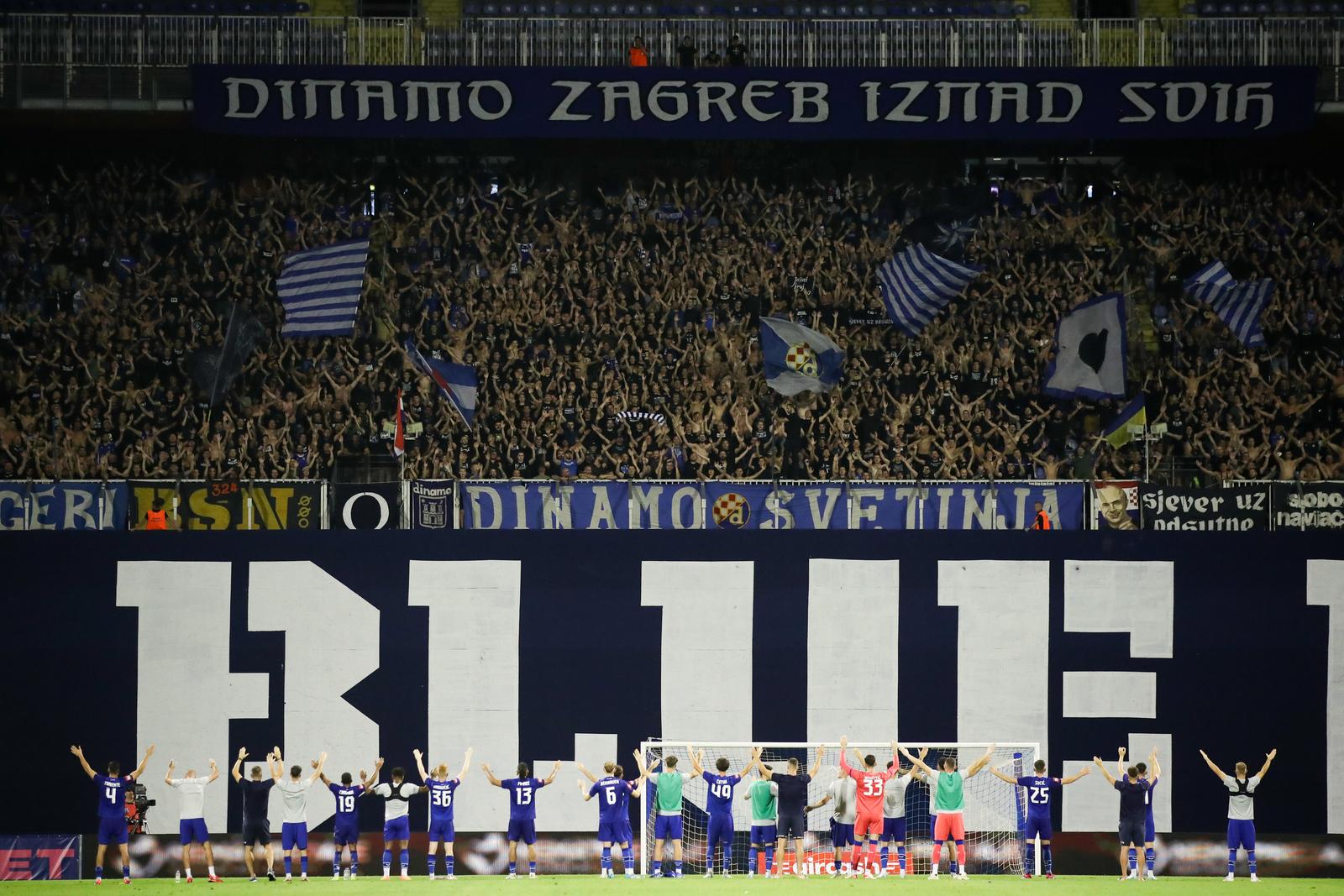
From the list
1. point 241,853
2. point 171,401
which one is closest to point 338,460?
point 171,401

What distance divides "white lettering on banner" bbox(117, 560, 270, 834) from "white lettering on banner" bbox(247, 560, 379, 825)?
495 mm

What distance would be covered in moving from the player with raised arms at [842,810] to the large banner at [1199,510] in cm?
643

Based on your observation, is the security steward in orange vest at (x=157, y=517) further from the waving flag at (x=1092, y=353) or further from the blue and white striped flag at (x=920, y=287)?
the waving flag at (x=1092, y=353)

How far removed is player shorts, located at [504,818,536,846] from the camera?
70.2 feet

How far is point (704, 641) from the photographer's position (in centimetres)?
2375

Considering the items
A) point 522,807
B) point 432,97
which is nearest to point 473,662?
point 522,807

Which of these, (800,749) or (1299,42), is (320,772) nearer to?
(800,749)

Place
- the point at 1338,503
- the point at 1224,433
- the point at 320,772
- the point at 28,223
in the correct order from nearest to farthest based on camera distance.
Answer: the point at 320,772
the point at 1338,503
the point at 1224,433
the point at 28,223

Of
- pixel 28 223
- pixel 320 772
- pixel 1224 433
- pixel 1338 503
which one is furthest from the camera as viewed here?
pixel 28 223

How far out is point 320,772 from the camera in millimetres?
21172

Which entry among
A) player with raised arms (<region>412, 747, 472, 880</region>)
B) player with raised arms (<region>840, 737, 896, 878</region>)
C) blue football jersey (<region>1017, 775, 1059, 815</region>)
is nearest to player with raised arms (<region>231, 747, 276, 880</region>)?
player with raised arms (<region>412, 747, 472, 880</region>)

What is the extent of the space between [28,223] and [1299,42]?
896 inches

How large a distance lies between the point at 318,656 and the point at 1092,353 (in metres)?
13.8

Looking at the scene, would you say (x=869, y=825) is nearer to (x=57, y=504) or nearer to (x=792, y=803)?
(x=792, y=803)
